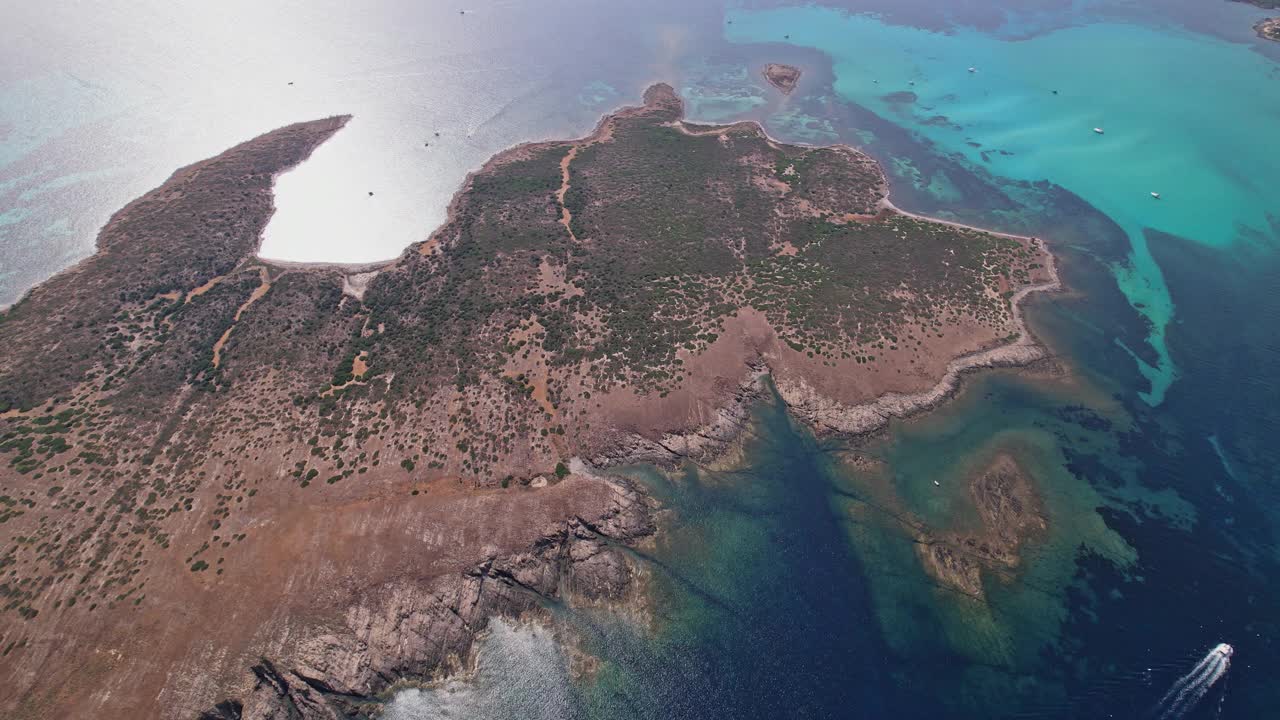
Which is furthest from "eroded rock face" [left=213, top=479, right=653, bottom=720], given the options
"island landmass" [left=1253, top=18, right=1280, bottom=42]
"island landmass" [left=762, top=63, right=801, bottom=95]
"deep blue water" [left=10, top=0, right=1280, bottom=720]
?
"island landmass" [left=1253, top=18, right=1280, bottom=42]

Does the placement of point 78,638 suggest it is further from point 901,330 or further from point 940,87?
point 940,87

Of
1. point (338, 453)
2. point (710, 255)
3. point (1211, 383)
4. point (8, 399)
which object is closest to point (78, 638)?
point (338, 453)

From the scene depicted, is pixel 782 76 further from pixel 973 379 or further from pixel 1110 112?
pixel 973 379

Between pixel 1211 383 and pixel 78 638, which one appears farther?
pixel 1211 383

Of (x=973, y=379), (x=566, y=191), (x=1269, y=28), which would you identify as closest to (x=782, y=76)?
(x=566, y=191)

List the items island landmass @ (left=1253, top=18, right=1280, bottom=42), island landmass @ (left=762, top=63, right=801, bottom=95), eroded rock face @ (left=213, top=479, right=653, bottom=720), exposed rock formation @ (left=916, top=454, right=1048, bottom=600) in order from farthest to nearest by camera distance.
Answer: island landmass @ (left=1253, top=18, right=1280, bottom=42) < island landmass @ (left=762, top=63, right=801, bottom=95) < exposed rock formation @ (left=916, top=454, right=1048, bottom=600) < eroded rock face @ (left=213, top=479, right=653, bottom=720)

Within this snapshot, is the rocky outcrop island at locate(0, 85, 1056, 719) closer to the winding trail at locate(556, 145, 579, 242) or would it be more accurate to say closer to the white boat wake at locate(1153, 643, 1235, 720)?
the winding trail at locate(556, 145, 579, 242)
